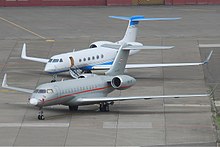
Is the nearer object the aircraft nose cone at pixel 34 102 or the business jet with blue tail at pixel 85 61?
the aircraft nose cone at pixel 34 102

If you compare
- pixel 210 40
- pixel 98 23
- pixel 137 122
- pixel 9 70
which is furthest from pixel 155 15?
pixel 137 122

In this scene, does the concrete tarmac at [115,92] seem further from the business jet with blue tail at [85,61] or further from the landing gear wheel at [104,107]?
the business jet with blue tail at [85,61]

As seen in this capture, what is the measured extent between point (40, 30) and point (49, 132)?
34.8 m

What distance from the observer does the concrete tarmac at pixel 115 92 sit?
5288 centimetres

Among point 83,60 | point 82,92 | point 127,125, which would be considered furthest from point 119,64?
point 83,60

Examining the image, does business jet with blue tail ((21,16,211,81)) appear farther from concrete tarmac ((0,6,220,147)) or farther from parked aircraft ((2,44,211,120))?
parked aircraft ((2,44,211,120))

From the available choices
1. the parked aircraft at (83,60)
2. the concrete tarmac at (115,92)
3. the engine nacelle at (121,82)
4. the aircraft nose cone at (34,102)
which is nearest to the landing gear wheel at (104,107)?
the concrete tarmac at (115,92)

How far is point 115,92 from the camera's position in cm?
6341

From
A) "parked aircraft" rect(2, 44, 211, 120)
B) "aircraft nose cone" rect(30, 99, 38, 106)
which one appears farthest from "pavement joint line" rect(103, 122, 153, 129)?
"aircraft nose cone" rect(30, 99, 38, 106)

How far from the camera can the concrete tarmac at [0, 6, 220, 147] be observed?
52.9 meters

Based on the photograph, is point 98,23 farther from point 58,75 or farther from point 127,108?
point 127,108

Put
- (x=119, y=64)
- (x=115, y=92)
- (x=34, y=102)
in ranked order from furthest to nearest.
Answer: (x=115, y=92)
(x=119, y=64)
(x=34, y=102)

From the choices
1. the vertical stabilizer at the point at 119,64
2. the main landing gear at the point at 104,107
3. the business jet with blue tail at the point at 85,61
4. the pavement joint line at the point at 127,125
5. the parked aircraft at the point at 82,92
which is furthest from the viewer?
the business jet with blue tail at the point at 85,61

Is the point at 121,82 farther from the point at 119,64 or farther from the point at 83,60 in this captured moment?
the point at 83,60
